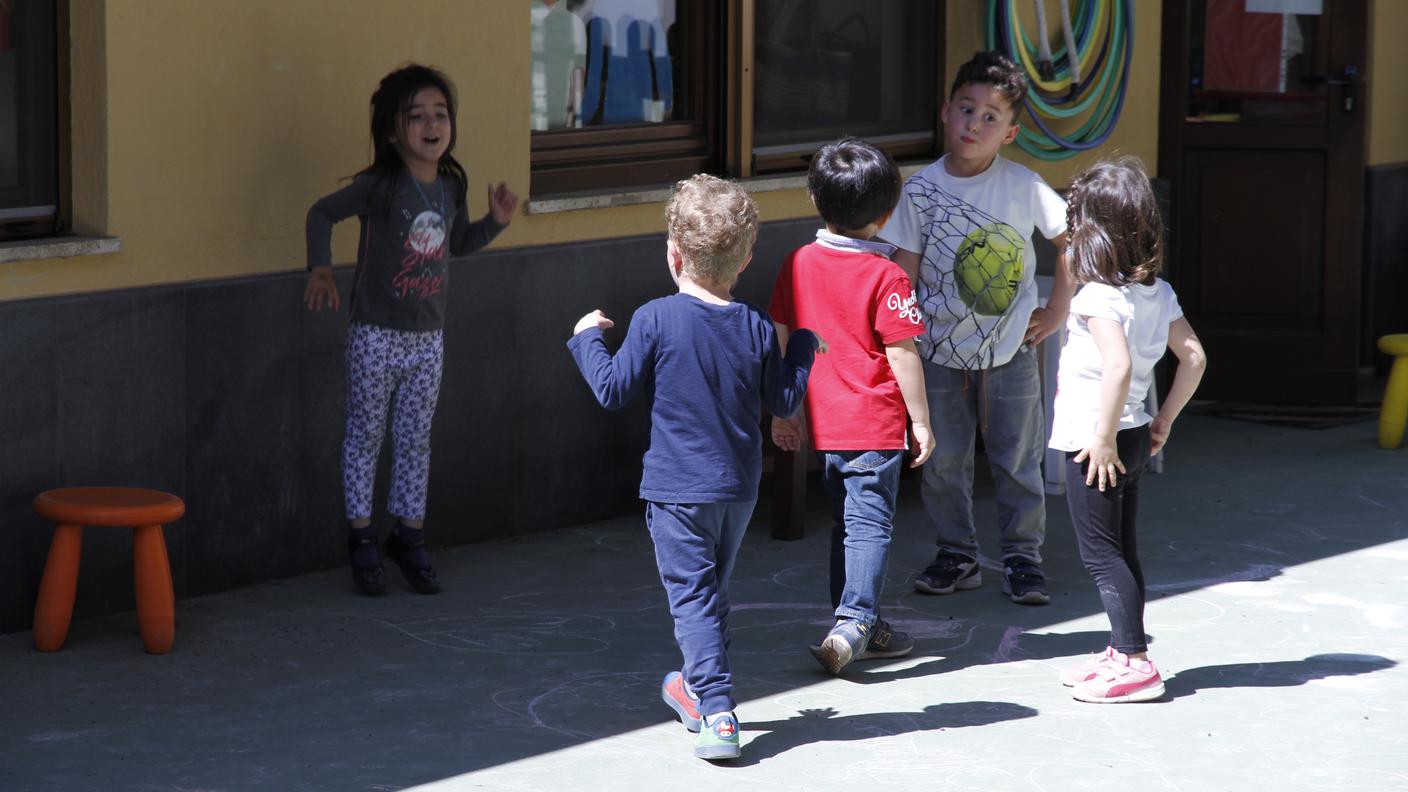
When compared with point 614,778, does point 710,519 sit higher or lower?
higher

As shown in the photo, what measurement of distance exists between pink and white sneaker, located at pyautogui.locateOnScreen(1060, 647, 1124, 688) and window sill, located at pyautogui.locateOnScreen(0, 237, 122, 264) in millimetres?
2761

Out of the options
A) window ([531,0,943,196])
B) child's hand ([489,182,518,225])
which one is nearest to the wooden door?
window ([531,0,943,196])

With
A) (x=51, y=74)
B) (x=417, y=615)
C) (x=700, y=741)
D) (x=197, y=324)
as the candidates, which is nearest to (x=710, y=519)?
(x=700, y=741)

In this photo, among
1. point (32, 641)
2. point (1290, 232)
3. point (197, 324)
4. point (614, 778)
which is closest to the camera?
point (614, 778)

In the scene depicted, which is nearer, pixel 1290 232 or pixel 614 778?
pixel 614 778

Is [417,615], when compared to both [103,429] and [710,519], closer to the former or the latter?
[103,429]

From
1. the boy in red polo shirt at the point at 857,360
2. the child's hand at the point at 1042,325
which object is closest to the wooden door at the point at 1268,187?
the child's hand at the point at 1042,325

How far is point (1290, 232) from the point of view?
8844 millimetres

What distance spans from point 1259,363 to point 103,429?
18.7 feet

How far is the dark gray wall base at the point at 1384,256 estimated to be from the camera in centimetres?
962

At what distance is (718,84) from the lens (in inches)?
270

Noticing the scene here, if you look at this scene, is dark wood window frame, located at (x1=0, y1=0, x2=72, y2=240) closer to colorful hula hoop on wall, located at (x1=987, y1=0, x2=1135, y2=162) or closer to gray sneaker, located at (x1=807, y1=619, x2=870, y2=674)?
gray sneaker, located at (x1=807, y1=619, x2=870, y2=674)

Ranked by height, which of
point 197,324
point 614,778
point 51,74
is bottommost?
point 614,778

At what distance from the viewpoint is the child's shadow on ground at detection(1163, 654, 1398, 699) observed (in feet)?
15.7
